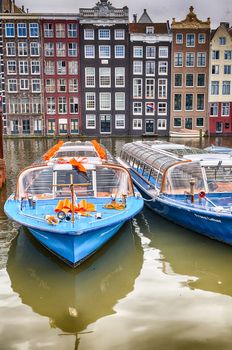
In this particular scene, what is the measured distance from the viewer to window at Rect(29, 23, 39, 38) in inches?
2219

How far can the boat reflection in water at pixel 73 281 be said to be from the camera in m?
8.55

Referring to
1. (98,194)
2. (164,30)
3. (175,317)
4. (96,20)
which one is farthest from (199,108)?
(175,317)

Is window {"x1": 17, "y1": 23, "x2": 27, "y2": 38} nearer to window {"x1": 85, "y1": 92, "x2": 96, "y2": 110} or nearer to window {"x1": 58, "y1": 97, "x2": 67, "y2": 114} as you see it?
window {"x1": 58, "y1": 97, "x2": 67, "y2": 114}

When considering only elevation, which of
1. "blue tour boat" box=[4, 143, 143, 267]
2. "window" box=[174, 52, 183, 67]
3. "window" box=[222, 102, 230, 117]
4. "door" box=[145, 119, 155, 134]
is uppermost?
"window" box=[174, 52, 183, 67]

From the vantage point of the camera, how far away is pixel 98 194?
527 inches

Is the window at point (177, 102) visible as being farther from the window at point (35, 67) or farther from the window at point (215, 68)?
the window at point (35, 67)

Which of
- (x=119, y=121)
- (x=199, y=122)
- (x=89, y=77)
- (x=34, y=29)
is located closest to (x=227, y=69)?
(x=199, y=122)

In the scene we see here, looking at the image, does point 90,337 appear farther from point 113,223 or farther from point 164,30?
point 164,30

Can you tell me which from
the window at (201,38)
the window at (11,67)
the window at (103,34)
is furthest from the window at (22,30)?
the window at (201,38)

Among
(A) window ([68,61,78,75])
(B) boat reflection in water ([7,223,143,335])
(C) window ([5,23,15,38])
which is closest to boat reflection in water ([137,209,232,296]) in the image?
(B) boat reflection in water ([7,223,143,335])

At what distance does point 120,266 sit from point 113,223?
1279 millimetres

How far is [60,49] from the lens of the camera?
57.3 metres

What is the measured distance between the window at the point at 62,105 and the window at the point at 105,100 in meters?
5.51

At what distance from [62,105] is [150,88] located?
13.8 meters
